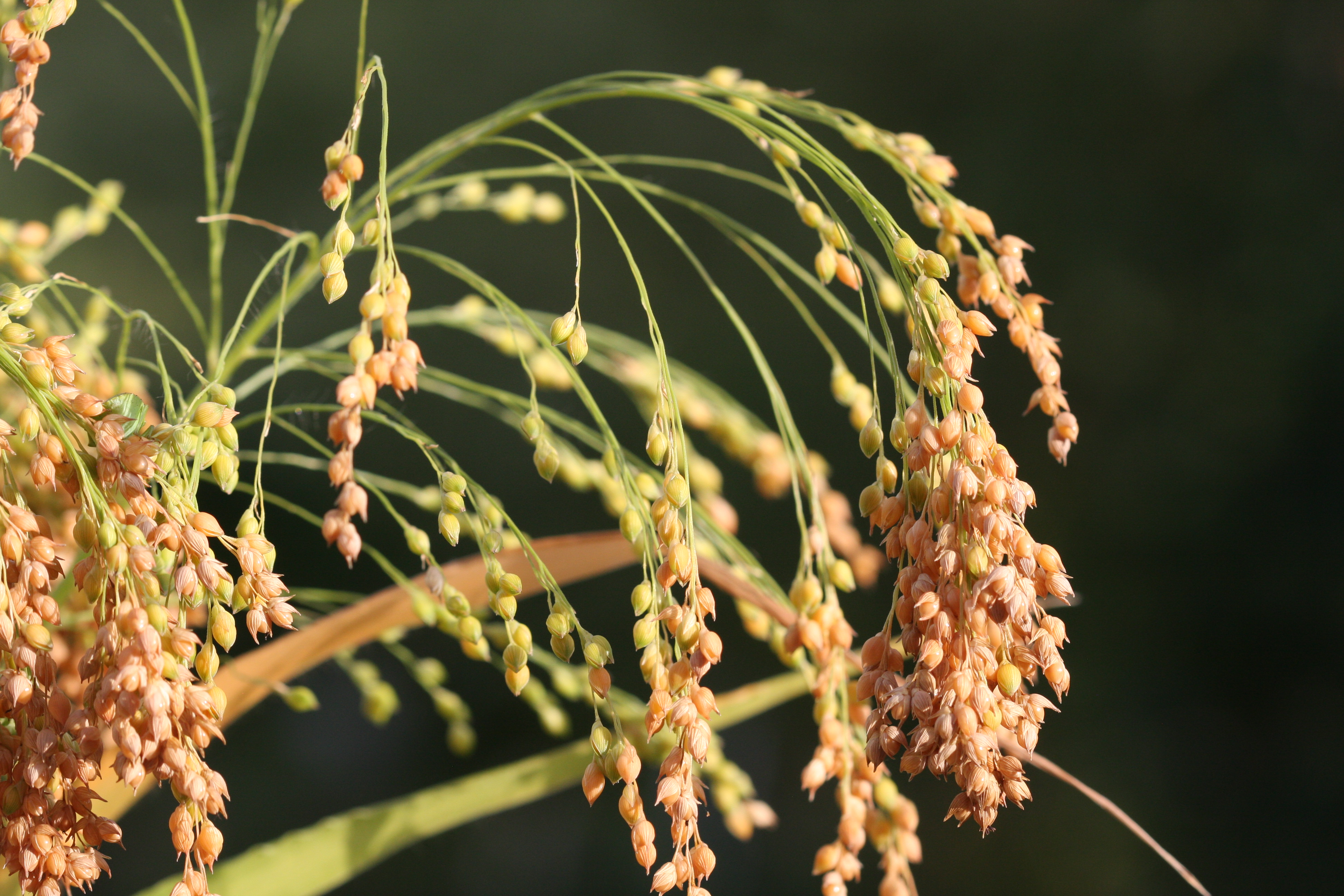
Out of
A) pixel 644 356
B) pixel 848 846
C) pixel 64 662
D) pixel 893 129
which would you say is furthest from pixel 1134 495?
pixel 64 662

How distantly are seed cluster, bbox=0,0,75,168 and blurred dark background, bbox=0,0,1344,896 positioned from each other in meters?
0.78

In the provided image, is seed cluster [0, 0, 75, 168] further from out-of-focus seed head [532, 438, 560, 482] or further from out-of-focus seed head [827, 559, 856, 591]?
out-of-focus seed head [827, 559, 856, 591]

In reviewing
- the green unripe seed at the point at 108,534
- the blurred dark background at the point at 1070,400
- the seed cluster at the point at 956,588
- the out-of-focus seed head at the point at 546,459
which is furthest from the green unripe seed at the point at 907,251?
the blurred dark background at the point at 1070,400

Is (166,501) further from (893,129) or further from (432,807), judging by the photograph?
(893,129)

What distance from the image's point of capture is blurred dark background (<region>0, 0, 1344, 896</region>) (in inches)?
45.1

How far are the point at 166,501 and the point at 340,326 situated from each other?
1.05 meters

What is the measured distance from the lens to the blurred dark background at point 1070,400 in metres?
1.14

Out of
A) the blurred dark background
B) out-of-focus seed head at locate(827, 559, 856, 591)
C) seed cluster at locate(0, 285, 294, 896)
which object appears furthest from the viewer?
the blurred dark background

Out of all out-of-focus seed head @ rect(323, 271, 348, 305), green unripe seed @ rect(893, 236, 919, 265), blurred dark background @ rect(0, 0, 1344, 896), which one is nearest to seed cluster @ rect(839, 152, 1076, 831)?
green unripe seed @ rect(893, 236, 919, 265)

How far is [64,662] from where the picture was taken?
418 millimetres

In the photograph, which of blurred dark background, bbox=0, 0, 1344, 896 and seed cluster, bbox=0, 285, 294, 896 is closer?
seed cluster, bbox=0, 285, 294, 896

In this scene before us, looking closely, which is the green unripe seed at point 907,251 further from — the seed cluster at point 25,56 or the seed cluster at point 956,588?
the seed cluster at point 25,56

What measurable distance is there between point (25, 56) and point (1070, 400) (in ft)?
3.66

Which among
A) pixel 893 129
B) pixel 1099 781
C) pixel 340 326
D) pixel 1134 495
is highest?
pixel 893 129
